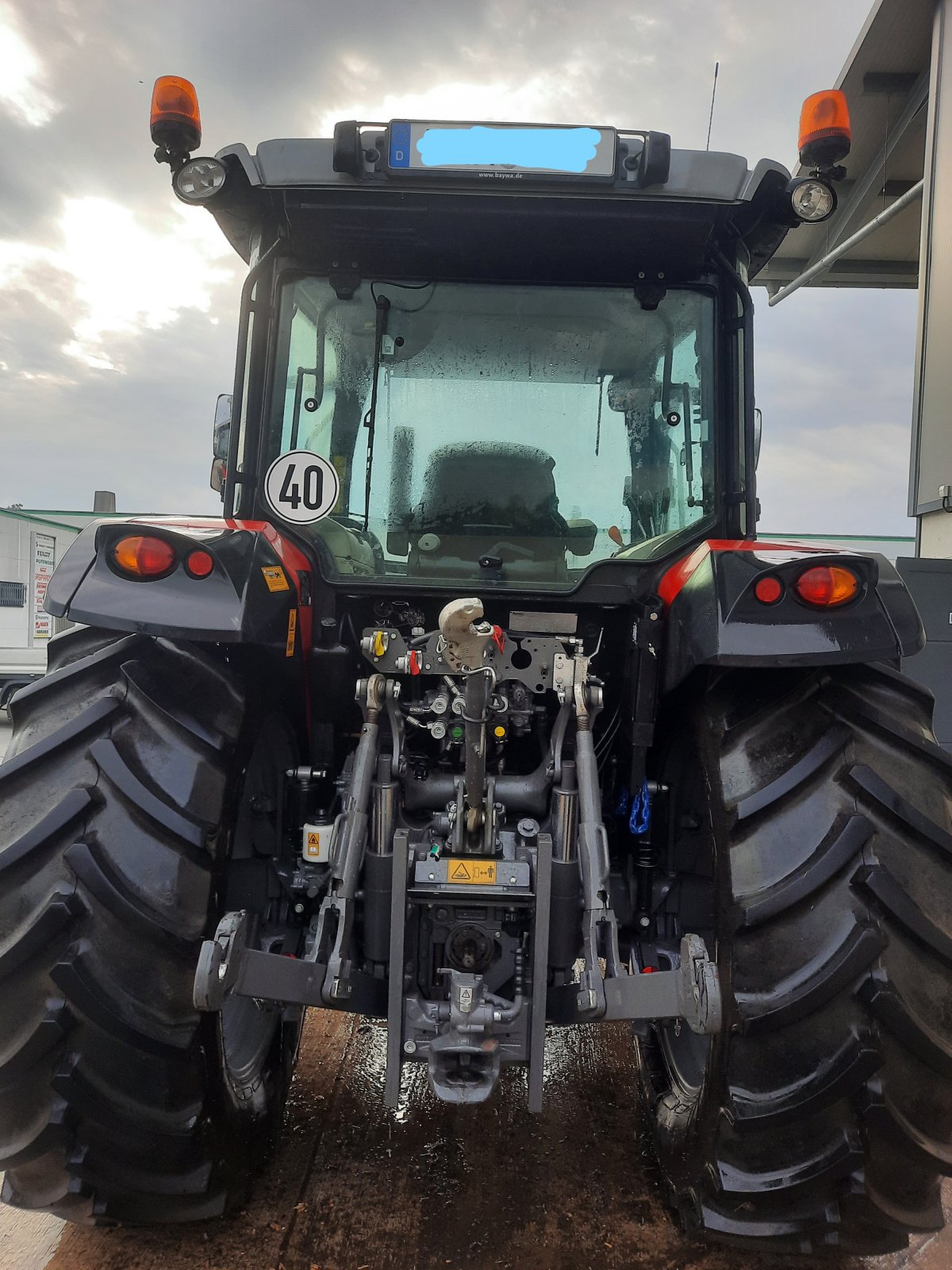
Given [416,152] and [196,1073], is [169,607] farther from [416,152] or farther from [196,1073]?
[416,152]

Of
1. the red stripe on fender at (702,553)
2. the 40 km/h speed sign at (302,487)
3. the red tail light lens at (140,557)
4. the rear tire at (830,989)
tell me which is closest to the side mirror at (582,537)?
the red stripe on fender at (702,553)

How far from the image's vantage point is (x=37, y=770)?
1.60 meters

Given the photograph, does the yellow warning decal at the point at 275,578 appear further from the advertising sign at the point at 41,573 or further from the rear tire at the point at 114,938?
the advertising sign at the point at 41,573

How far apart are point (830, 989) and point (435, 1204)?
1098 millimetres

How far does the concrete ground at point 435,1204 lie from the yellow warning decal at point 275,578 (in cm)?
141

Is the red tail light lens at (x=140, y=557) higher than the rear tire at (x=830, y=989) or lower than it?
higher

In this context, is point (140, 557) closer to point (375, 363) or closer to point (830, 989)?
point (375, 363)

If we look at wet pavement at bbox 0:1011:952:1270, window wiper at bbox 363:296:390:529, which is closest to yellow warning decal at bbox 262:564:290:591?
window wiper at bbox 363:296:390:529

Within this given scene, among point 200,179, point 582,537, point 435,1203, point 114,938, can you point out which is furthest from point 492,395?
point 435,1203

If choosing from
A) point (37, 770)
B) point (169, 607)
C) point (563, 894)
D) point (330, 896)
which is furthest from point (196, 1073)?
point (169, 607)

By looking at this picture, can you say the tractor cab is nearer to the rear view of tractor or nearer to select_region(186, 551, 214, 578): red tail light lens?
the rear view of tractor

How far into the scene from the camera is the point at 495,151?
2.00m

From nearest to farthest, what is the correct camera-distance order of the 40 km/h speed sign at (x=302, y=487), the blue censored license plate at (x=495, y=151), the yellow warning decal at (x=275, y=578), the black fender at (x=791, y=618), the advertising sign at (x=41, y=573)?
the black fender at (x=791, y=618) → the yellow warning decal at (x=275, y=578) → the blue censored license plate at (x=495, y=151) → the 40 km/h speed sign at (x=302, y=487) → the advertising sign at (x=41, y=573)

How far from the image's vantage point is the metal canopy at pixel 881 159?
7.27 m
